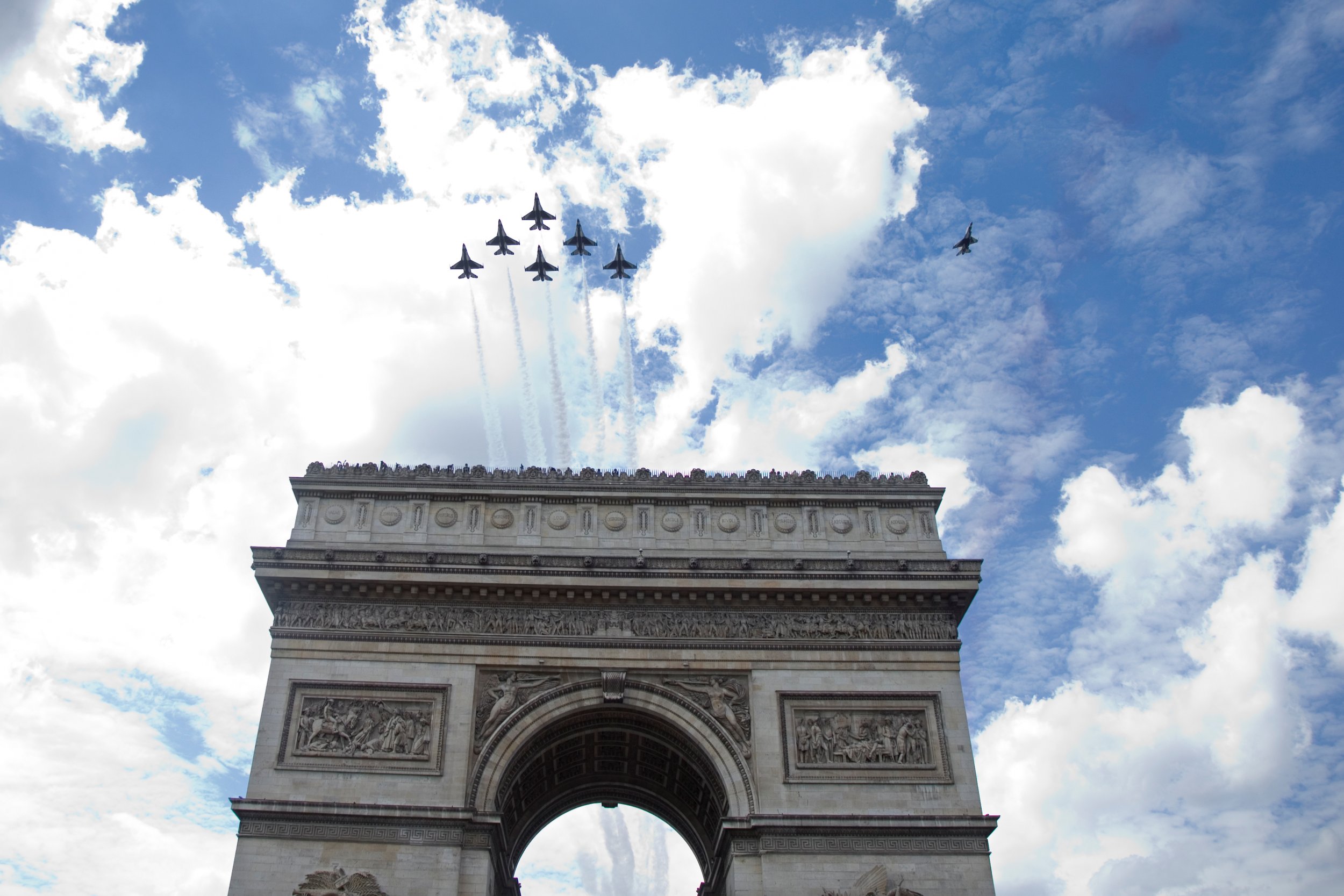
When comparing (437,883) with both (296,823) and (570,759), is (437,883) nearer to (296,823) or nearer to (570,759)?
(296,823)

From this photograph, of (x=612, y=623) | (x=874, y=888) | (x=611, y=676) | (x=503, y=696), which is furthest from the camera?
(x=612, y=623)

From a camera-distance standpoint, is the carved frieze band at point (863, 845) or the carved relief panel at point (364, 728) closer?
the carved frieze band at point (863, 845)

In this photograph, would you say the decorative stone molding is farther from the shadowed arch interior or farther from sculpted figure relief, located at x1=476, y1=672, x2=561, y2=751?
sculpted figure relief, located at x1=476, y1=672, x2=561, y2=751

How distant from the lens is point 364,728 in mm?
28625

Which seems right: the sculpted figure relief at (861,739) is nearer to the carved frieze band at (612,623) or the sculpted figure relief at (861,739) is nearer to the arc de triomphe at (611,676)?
the arc de triomphe at (611,676)

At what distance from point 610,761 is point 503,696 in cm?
558

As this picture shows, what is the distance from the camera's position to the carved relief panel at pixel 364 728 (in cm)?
2822

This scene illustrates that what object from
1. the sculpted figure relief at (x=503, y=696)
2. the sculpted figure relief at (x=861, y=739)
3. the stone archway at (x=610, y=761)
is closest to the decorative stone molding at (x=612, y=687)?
the stone archway at (x=610, y=761)

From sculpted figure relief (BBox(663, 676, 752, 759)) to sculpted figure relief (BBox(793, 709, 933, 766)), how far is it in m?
1.29

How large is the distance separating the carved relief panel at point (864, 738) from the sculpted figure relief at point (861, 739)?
14 mm

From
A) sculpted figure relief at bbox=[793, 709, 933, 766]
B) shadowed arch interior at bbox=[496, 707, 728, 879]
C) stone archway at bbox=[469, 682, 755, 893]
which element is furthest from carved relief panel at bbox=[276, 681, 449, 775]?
sculpted figure relief at bbox=[793, 709, 933, 766]

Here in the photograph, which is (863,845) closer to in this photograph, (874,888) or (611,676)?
(874,888)

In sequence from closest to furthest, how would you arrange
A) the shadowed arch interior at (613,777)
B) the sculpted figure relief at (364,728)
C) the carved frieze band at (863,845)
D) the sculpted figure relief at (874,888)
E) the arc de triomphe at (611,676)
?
the sculpted figure relief at (874,888) → the arc de triomphe at (611,676) → the carved frieze band at (863,845) → the sculpted figure relief at (364,728) → the shadowed arch interior at (613,777)

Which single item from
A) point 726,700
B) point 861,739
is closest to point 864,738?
point 861,739
